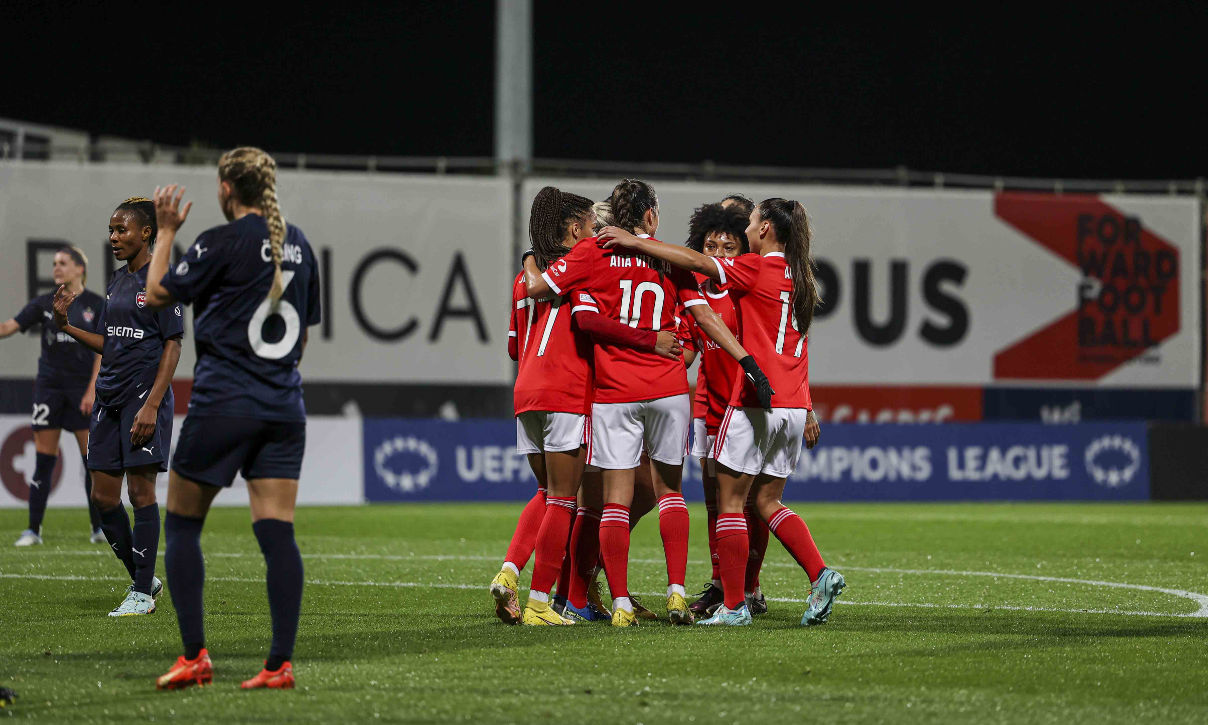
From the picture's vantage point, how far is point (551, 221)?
7586 mm

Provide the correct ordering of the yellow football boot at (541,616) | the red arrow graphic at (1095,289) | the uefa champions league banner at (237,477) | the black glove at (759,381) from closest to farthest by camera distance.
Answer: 1. the black glove at (759,381)
2. the yellow football boot at (541,616)
3. the uefa champions league banner at (237,477)
4. the red arrow graphic at (1095,289)

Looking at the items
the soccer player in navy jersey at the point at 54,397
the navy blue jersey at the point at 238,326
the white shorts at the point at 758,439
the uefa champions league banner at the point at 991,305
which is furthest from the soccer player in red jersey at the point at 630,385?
the uefa champions league banner at the point at 991,305

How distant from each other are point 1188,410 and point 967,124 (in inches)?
354

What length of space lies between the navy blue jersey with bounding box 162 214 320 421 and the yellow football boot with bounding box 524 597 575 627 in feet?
7.57

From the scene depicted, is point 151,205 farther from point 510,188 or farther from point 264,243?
point 510,188

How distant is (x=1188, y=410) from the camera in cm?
2942

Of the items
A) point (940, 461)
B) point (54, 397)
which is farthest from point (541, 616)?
point (940, 461)

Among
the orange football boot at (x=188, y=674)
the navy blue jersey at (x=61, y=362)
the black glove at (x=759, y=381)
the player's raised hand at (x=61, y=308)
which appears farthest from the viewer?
the navy blue jersey at (x=61, y=362)

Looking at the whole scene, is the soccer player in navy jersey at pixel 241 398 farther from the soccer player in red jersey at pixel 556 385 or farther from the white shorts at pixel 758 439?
the white shorts at pixel 758 439

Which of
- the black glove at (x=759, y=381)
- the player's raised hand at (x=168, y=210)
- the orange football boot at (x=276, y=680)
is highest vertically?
the player's raised hand at (x=168, y=210)

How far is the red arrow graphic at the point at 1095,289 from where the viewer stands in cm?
2848

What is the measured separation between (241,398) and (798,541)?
123 inches

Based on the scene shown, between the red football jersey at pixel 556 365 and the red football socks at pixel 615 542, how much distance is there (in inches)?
20.5

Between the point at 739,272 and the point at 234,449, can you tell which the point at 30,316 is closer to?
the point at 739,272
